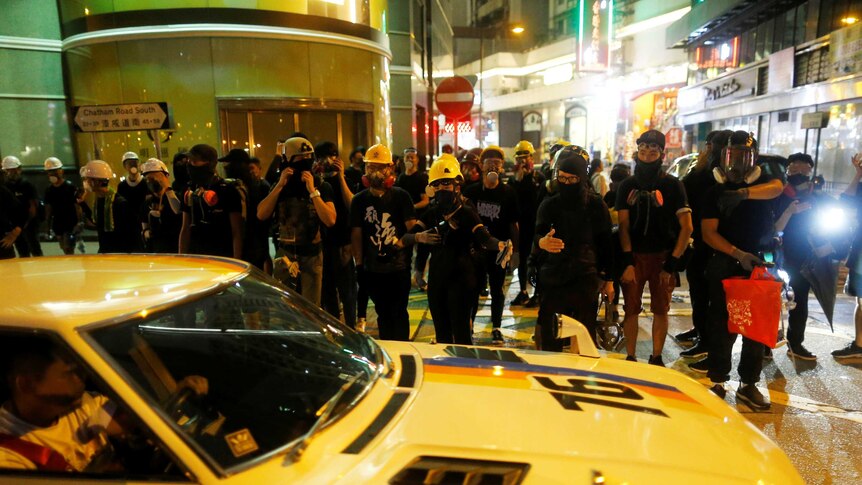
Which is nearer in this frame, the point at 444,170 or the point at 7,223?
the point at 444,170

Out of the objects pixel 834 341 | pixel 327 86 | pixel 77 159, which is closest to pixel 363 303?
pixel 834 341

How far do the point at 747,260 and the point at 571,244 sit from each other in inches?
48.6

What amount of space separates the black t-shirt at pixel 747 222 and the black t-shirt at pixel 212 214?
3947 mm

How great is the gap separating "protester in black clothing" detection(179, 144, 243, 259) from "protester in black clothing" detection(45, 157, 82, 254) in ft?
14.8

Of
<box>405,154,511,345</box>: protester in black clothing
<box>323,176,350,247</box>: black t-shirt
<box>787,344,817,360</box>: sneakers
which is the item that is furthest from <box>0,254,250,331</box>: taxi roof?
<box>787,344,817,360</box>: sneakers

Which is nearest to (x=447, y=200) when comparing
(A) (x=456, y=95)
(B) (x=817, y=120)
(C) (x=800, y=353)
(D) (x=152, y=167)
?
(D) (x=152, y=167)

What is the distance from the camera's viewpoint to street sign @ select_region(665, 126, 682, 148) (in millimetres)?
30859

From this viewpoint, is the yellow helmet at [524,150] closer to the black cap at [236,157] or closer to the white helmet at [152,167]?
the black cap at [236,157]

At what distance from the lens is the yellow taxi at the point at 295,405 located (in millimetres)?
1697

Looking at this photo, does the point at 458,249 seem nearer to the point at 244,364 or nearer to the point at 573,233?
the point at 573,233

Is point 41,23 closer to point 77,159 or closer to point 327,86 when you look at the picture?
point 77,159

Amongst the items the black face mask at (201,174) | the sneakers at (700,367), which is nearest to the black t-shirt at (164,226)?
the black face mask at (201,174)

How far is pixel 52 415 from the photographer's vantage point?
1966mm

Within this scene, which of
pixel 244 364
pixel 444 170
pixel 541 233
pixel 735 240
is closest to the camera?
pixel 244 364
